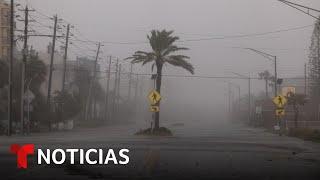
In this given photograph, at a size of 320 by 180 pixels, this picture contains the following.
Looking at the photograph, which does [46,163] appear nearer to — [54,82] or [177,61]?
[177,61]

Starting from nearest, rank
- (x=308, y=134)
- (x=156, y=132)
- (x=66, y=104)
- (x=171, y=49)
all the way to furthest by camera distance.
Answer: (x=308, y=134), (x=156, y=132), (x=171, y=49), (x=66, y=104)

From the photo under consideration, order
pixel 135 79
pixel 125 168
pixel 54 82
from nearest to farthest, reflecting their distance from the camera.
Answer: pixel 125 168, pixel 54 82, pixel 135 79

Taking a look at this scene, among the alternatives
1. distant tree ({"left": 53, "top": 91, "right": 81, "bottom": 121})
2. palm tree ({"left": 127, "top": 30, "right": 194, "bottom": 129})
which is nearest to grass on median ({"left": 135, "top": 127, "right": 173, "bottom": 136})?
palm tree ({"left": 127, "top": 30, "right": 194, "bottom": 129})

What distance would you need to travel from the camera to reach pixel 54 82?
13675cm

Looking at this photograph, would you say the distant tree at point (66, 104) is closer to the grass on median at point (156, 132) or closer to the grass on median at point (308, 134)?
the grass on median at point (156, 132)

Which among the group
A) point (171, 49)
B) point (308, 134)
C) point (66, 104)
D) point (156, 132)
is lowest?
point (156, 132)

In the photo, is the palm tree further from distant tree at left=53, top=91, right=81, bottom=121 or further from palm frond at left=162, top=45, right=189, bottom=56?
distant tree at left=53, top=91, right=81, bottom=121

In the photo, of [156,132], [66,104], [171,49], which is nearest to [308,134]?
[156,132]

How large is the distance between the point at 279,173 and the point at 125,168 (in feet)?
16.0

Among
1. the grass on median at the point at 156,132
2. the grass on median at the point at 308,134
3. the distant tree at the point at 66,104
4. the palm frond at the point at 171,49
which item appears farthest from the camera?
the distant tree at the point at 66,104

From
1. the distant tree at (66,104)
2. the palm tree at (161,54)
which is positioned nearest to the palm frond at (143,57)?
the palm tree at (161,54)

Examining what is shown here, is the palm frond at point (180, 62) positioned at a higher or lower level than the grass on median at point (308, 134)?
higher

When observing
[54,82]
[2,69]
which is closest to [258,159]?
[2,69]

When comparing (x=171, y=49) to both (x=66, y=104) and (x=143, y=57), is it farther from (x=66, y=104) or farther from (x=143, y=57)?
(x=66, y=104)
